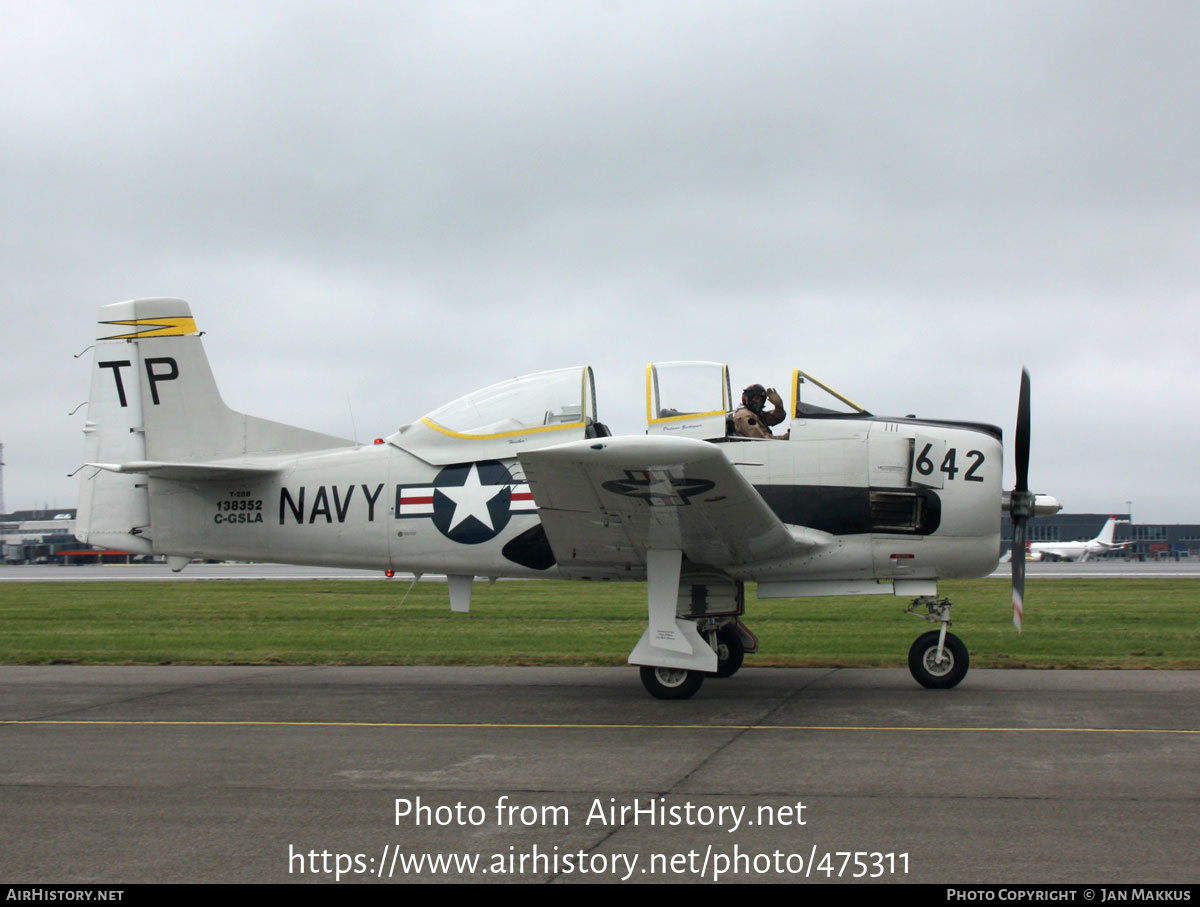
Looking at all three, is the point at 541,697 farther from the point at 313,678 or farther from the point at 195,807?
the point at 195,807

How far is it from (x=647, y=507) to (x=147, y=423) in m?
7.07

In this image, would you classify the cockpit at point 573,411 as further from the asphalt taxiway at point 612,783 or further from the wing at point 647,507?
the asphalt taxiway at point 612,783

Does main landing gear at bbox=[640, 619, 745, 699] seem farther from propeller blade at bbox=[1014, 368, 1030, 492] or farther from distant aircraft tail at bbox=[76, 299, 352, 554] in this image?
distant aircraft tail at bbox=[76, 299, 352, 554]

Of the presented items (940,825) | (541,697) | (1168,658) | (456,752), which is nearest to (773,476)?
(541,697)

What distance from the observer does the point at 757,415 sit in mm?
10812

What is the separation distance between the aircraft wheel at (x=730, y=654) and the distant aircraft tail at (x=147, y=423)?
17.2ft

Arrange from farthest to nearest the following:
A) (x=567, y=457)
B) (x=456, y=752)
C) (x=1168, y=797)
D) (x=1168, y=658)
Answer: (x=1168, y=658), (x=567, y=457), (x=456, y=752), (x=1168, y=797)

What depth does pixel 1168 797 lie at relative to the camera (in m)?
6.06

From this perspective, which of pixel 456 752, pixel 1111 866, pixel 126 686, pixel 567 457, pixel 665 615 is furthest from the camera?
pixel 126 686

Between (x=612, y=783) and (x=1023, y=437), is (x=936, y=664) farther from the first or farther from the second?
(x=612, y=783)

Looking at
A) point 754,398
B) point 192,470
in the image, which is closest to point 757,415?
point 754,398

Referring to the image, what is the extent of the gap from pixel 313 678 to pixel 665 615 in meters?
5.22

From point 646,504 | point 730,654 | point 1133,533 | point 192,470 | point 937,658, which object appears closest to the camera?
point 646,504

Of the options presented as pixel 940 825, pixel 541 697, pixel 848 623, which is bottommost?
pixel 848 623
